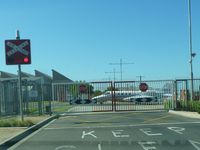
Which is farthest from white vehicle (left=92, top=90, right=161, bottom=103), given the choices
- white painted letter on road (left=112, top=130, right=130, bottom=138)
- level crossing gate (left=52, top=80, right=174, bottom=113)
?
white painted letter on road (left=112, top=130, right=130, bottom=138)

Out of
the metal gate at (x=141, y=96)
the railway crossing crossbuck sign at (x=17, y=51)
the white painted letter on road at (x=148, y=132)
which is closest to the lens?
the white painted letter on road at (x=148, y=132)

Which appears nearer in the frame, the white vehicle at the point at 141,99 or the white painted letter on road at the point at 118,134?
the white painted letter on road at the point at 118,134

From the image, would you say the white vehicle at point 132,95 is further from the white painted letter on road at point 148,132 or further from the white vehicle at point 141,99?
the white painted letter on road at point 148,132

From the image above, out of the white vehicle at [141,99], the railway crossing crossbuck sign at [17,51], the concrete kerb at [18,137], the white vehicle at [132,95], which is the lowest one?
the concrete kerb at [18,137]

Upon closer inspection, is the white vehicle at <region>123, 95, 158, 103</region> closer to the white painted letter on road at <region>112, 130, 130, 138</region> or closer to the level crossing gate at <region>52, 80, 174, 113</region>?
the level crossing gate at <region>52, 80, 174, 113</region>

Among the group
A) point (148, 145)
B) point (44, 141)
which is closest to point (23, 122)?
point (44, 141)

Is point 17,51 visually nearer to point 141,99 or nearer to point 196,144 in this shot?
point 196,144

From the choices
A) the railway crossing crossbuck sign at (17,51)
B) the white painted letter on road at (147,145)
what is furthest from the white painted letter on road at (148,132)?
the railway crossing crossbuck sign at (17,51)

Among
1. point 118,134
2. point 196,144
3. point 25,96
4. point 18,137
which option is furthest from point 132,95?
point 196,144

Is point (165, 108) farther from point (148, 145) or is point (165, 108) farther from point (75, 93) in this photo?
point (148, 145)

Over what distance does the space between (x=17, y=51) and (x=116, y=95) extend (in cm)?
1473

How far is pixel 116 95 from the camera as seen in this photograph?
36969 millimetres

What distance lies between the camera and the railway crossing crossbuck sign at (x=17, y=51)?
2316 cm

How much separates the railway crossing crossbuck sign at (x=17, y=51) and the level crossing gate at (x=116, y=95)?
13.1m
